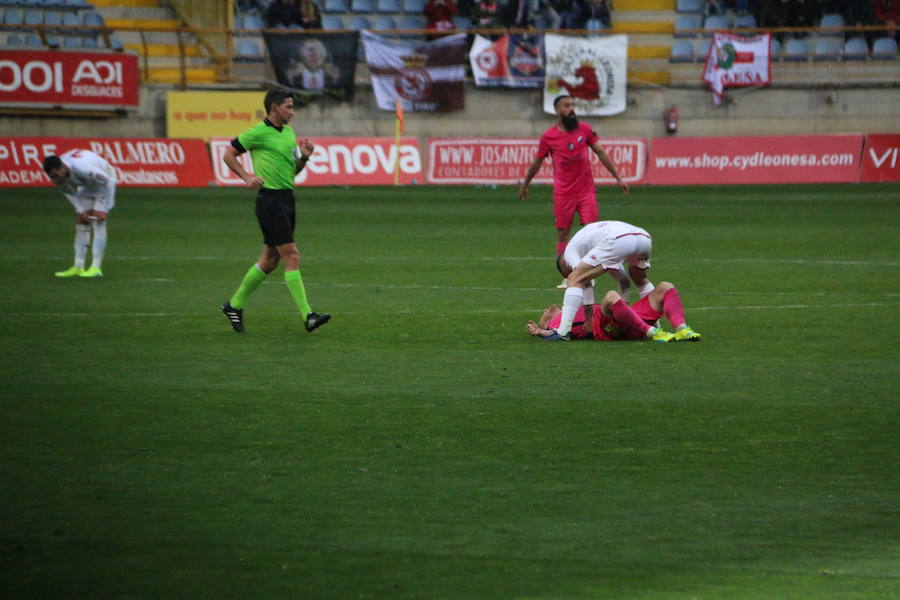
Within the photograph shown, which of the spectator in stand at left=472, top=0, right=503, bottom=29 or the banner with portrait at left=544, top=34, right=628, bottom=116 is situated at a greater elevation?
the spectator in stand at left=472, top=0, right=503, bottom=29

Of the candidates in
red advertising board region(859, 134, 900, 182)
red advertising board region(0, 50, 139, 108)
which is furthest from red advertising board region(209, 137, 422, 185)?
red advertising board region(859, 134, 900, 182)

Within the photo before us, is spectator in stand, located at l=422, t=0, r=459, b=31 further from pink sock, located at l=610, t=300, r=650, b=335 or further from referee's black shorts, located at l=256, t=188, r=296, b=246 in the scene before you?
pink sock, located at l=610, t=300, r=650, b=335

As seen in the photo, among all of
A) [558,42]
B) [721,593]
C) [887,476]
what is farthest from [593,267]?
[558,42]

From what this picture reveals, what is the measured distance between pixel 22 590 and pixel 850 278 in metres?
12.6

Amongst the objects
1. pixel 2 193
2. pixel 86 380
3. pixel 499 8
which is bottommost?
pixel 2 193

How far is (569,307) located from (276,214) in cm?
258

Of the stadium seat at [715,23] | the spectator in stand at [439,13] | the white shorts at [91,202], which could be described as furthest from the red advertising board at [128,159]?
the white shorts at [91,202]

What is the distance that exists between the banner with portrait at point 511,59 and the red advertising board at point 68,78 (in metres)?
9.00

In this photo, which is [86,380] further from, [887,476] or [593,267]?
[887,476]

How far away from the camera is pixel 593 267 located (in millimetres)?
10953

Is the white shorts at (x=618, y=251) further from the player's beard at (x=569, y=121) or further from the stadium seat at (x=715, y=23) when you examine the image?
the stadium seat at (x=715, y=23)

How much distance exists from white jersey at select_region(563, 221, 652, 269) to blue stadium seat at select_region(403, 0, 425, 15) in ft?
98.1

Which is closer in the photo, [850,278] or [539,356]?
[539,356]

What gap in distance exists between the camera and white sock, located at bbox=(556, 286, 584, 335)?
1116 cm
